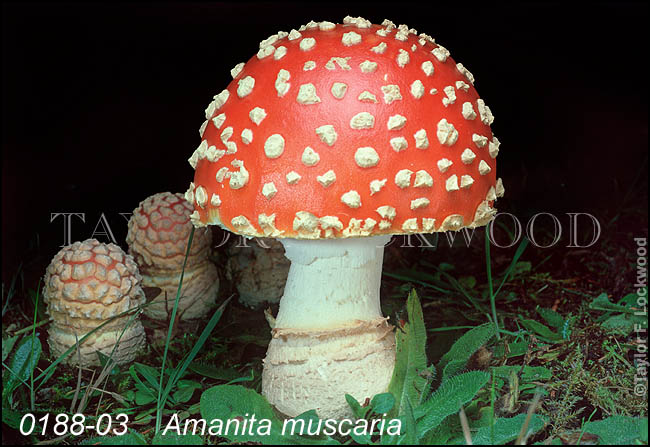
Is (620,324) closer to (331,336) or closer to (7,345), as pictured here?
(331,336)

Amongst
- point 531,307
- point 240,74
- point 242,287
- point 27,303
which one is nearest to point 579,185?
point 531,307

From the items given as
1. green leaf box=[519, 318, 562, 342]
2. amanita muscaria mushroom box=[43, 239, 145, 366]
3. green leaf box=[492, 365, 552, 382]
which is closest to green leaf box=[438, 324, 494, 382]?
green leaf box=[492, 365, 552, 382]

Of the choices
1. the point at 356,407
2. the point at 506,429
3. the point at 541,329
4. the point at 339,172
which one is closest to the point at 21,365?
the point at 356,407

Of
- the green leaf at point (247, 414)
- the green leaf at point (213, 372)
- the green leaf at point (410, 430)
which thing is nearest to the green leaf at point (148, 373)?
the green leaf at point (213, 372)

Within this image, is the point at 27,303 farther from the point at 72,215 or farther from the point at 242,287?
the point at 242,287

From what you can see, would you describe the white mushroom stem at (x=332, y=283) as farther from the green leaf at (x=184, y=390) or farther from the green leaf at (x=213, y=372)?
the green leaf at (x=184, y=390)
